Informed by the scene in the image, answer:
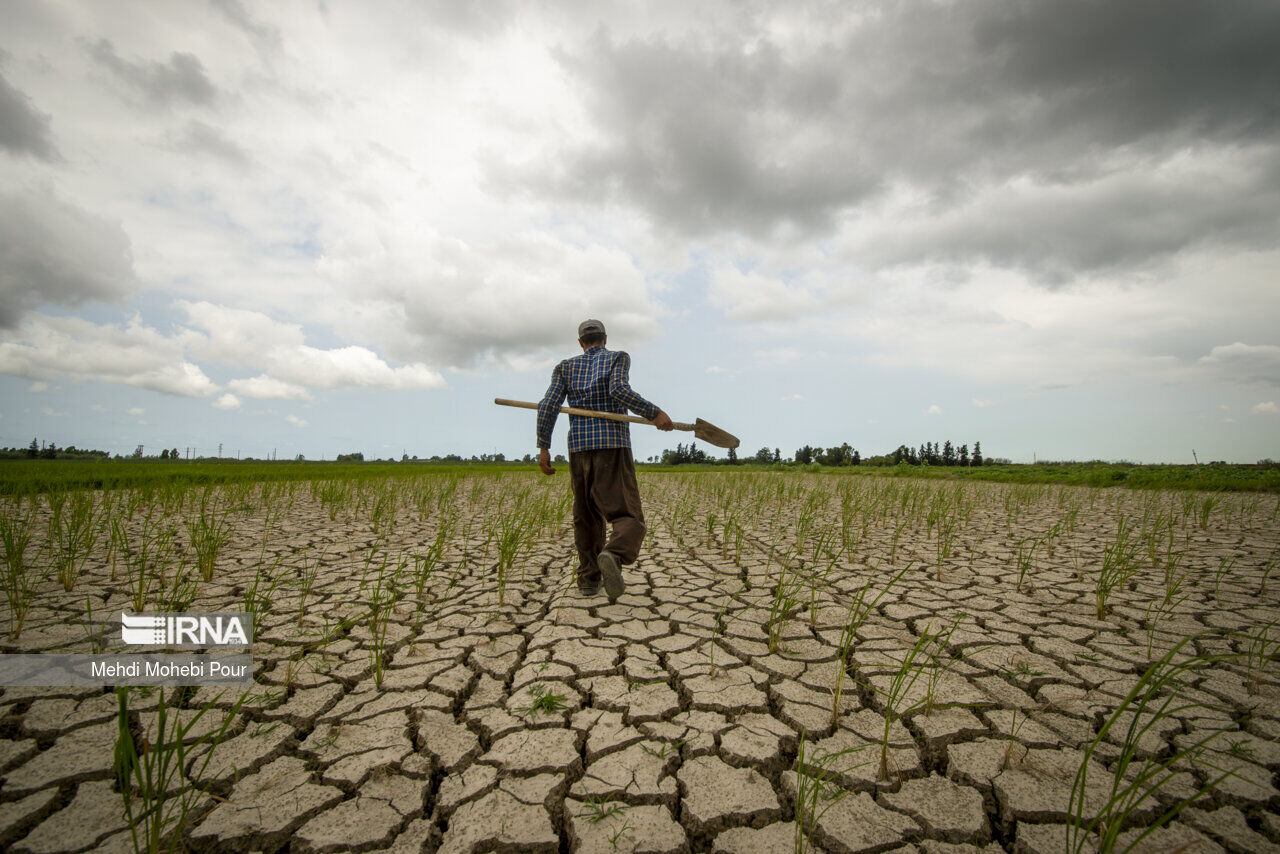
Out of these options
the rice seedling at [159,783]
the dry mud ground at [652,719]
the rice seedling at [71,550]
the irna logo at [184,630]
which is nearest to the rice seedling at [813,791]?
the dry mud ground at [652,719]

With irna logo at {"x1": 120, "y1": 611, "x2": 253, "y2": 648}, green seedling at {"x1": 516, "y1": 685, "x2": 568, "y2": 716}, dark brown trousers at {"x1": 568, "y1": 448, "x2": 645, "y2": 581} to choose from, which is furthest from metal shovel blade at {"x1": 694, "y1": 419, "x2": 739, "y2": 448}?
irna logo at {"x1": 120, "y1": 611, "x2": 253, "y2": 648}


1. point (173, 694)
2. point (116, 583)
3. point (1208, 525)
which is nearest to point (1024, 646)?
point (173, 694)

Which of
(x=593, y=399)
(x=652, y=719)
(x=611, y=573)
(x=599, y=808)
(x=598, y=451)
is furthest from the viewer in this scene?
(x=593, y=399)

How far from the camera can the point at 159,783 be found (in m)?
1.19

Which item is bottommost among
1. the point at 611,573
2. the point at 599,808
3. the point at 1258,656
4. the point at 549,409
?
the point at 599,808

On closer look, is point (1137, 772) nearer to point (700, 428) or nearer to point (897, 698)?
point (897, 698)

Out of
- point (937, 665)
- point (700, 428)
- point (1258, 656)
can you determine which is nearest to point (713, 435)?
point (700, 428)

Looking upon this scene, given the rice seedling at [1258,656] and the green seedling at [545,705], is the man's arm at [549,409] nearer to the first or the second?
the green seedling at [545,705]

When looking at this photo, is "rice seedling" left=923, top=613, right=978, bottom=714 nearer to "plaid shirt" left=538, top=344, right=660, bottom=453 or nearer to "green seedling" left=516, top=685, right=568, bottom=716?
"green seedling" left=516, top=685, right=568, bottom=716

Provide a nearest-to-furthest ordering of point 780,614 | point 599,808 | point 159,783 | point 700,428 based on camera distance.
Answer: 1. point 159,783
2. point 599,808
3. point 780,614
4. point 700,428

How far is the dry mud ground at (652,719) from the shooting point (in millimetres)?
1406

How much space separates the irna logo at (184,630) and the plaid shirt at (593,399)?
6.15 feet

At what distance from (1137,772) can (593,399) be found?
9.53 ft

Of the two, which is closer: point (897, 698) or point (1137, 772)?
point (1137, 772)
